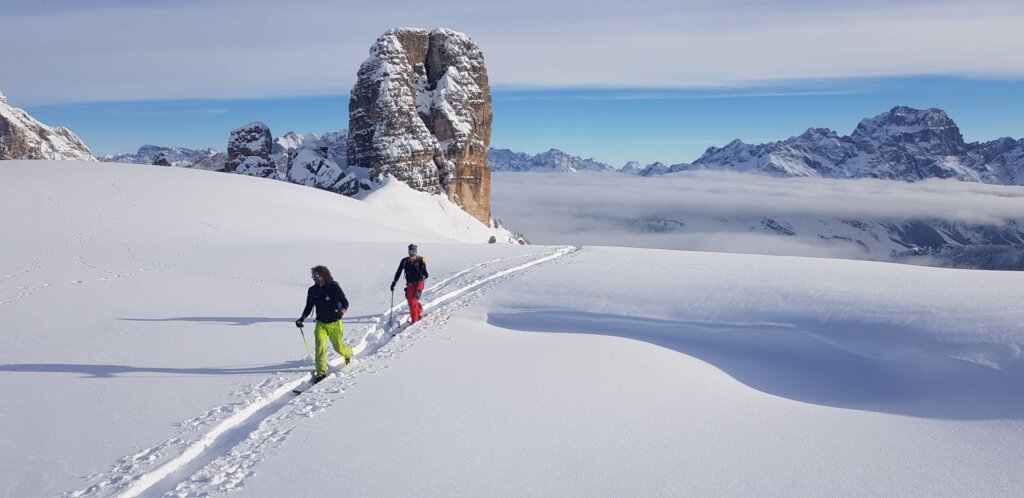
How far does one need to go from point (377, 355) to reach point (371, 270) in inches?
427

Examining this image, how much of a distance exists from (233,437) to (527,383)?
540 cm

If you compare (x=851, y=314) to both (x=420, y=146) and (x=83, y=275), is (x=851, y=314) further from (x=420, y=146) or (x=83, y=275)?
(x=420, y=146)

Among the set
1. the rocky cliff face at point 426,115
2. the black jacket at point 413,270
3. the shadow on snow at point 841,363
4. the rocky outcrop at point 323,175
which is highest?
the rocky cliff face at point 426,115

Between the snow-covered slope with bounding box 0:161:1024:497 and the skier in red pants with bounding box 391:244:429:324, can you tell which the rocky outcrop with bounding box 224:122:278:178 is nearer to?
the snow-covered slope with bounding box 0:161:1024:497

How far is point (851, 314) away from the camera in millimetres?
15094

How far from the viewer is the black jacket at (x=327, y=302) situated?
1266 cm

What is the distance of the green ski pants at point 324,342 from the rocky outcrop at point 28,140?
158 metres

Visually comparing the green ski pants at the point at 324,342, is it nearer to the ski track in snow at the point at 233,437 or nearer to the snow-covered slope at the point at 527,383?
the ski track in snow at the point at 233,437

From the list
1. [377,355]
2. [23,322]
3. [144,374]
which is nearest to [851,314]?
[377,355]

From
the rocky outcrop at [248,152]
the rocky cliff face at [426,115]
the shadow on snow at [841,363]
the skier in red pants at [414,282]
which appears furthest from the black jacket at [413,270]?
the rocky outcrop at [248,152]

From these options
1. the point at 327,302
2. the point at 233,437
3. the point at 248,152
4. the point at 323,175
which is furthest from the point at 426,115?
the point at 233,437

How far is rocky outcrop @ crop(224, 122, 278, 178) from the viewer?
9300 cm

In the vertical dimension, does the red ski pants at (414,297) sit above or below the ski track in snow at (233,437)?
above

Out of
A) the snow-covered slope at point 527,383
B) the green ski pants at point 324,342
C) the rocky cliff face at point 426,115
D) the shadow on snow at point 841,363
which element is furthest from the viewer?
the rocky cliff face at point 426,115
